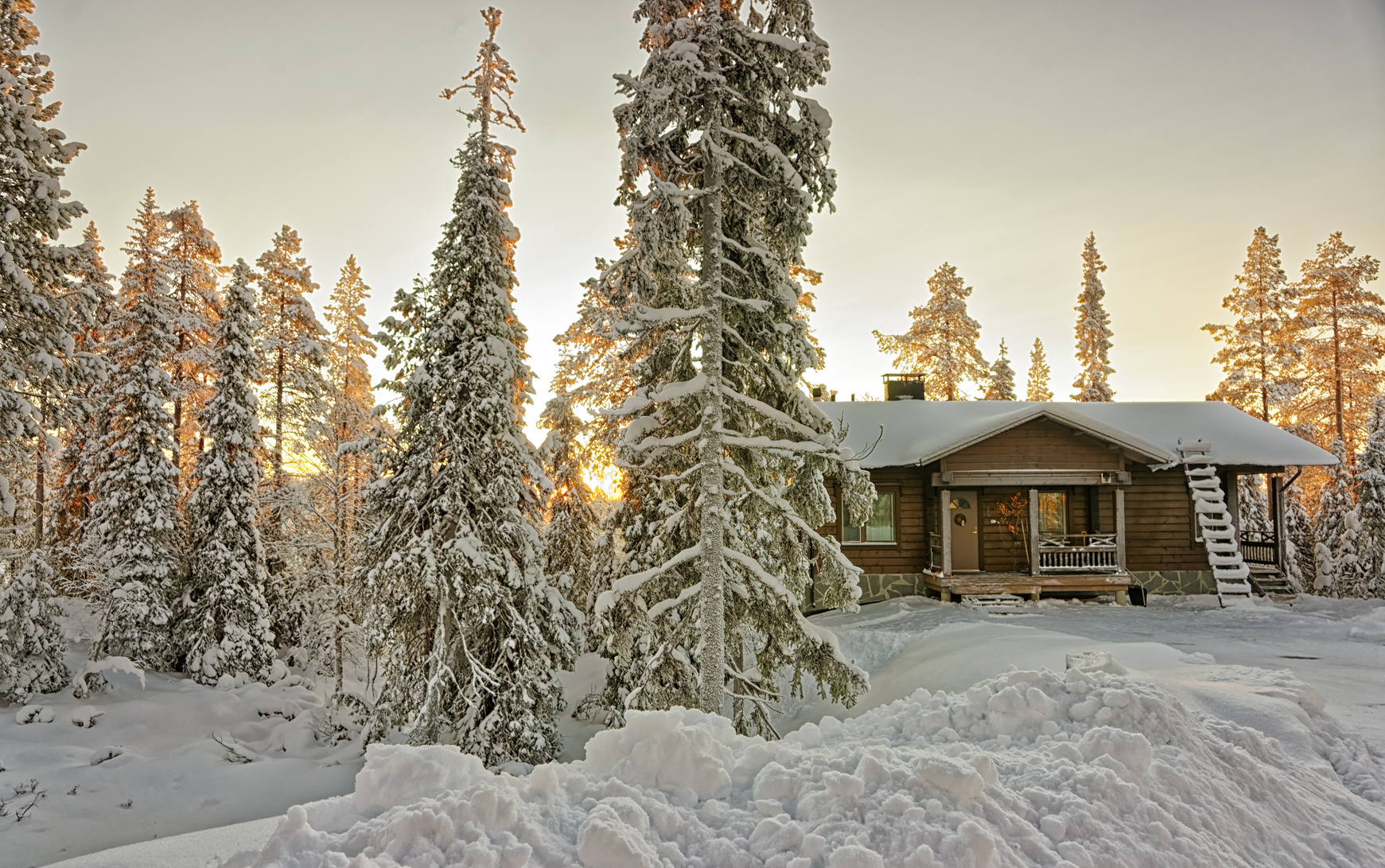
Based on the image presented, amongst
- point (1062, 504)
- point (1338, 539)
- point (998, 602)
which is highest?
point (1062, 504)

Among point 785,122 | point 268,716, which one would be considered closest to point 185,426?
point 268,716

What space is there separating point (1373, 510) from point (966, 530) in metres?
11.7

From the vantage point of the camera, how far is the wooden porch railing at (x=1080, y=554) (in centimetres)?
1784

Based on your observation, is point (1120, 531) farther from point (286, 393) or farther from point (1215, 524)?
point (286, 393)

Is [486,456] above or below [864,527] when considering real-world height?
Answer: above

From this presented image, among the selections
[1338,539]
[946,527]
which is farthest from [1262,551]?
[946,527]

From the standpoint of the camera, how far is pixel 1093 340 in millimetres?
35094

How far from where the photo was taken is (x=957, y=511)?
19828mm

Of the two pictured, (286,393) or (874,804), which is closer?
(874,804)

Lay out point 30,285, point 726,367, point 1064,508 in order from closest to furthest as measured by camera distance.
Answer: point 726,367 < point 30,285 < point 1064,508

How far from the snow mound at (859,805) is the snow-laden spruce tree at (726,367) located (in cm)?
339

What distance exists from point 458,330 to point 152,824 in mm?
9396

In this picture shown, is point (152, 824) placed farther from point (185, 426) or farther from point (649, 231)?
point (185, 426)

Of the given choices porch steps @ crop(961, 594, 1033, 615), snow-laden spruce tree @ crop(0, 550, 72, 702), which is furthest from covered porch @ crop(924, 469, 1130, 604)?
snow-laden spruce tree @ crop(0, 550, 72, 702)
